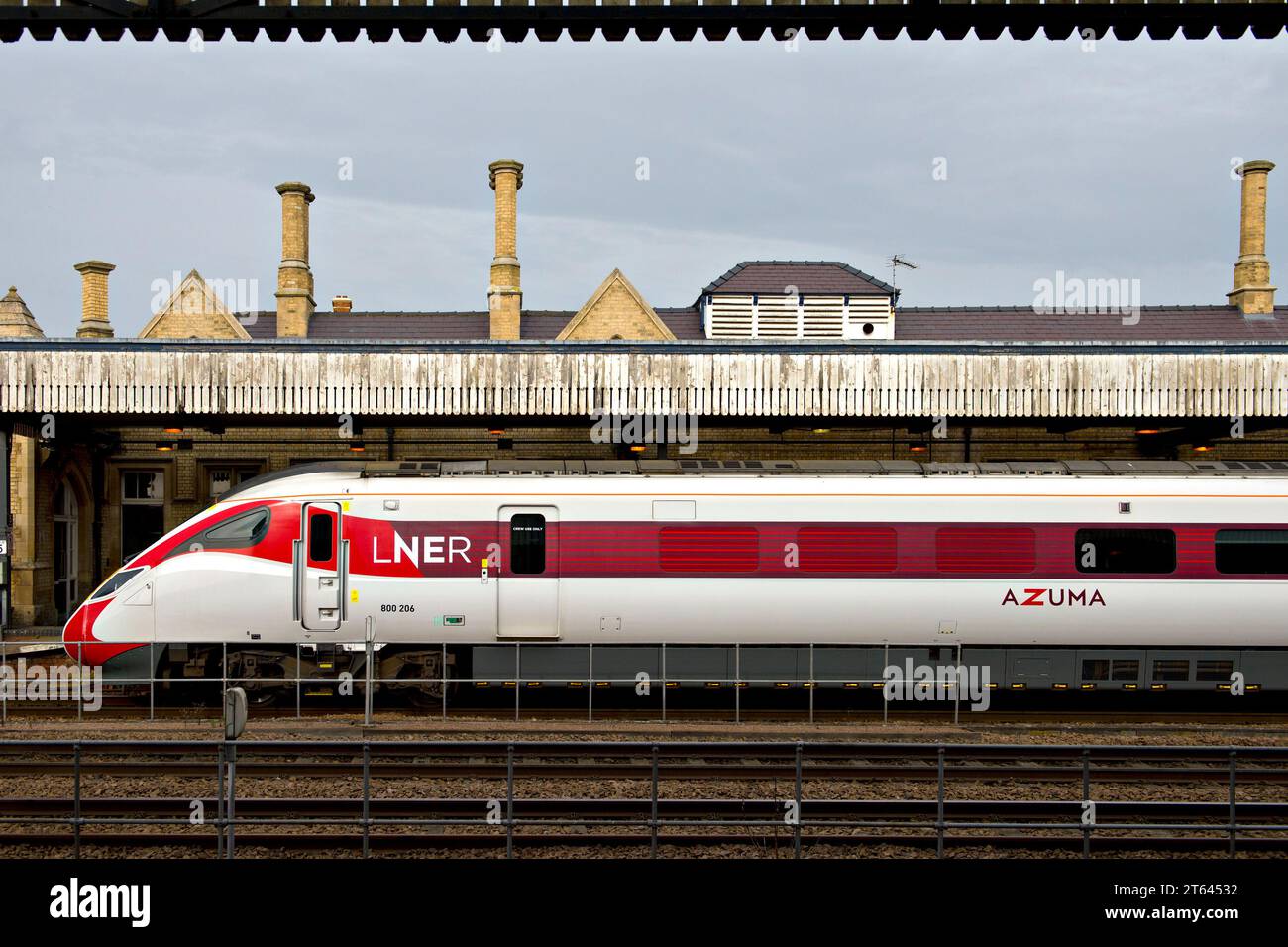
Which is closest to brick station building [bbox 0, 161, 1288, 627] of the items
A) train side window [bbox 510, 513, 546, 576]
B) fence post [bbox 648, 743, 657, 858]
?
train side window [bbox 510, 513, 546, 576]

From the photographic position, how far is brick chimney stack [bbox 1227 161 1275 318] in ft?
112

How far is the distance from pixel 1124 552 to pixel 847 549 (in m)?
4.20

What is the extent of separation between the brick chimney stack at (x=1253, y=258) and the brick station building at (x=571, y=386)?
74mm

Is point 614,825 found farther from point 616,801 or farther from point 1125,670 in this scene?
point 1125,670

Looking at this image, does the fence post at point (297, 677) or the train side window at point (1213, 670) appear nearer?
the fence post at point (297, 677)

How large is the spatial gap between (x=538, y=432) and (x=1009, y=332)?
19.2 meters

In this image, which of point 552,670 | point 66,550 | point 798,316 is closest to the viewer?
point 552,670

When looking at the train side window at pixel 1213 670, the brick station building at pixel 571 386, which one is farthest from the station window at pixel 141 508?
the train side window at pixel 1213 670

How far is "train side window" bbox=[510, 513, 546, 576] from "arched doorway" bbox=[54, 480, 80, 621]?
628 inches

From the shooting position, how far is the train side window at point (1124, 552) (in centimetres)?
1435

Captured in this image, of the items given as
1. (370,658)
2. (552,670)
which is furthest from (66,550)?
(552,670)

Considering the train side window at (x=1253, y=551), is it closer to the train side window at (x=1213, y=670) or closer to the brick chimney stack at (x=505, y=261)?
the train side window at (x=1213, y=670)

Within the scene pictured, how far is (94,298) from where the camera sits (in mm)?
30141

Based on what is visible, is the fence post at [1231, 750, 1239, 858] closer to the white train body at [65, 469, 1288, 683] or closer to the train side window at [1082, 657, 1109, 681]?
the white train body at [65, 469, 1288, 683]
